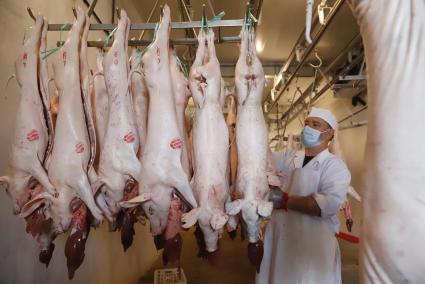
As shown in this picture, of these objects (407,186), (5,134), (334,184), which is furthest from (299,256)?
(5,134)

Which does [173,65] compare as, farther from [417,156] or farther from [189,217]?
[417,156]

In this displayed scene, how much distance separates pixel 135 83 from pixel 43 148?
0.49m

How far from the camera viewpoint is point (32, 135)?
1.20m

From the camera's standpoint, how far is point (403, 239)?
55cm

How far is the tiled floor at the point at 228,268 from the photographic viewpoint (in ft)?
12.3

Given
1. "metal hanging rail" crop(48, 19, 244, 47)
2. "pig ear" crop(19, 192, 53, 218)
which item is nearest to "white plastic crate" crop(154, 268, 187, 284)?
"pig ear" crop(19, 192, 53, 218)

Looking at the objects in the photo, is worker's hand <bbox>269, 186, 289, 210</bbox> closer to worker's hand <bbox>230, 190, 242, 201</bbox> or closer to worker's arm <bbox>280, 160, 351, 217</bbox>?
worker's arm <bbox>280, 160, 351, 217</bbox>

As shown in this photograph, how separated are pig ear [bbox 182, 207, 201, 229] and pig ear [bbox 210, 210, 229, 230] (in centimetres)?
6

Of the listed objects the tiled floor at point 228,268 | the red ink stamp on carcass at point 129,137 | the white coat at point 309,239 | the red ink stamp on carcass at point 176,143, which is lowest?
the tiled floor at point 228,268

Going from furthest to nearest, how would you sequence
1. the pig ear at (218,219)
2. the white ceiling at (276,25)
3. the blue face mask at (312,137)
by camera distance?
the white ceiling at (276,25) < the blue face mask at (312,137) < the pig ear at (218,219)

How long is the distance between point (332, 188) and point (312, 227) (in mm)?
374

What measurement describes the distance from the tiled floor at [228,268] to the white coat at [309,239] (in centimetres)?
124

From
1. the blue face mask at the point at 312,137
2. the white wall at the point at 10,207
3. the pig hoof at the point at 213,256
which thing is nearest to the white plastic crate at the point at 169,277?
the white wall at the point at 10,207

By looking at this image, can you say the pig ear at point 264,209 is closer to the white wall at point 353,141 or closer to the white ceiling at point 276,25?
the white ceiling at point 276,25
